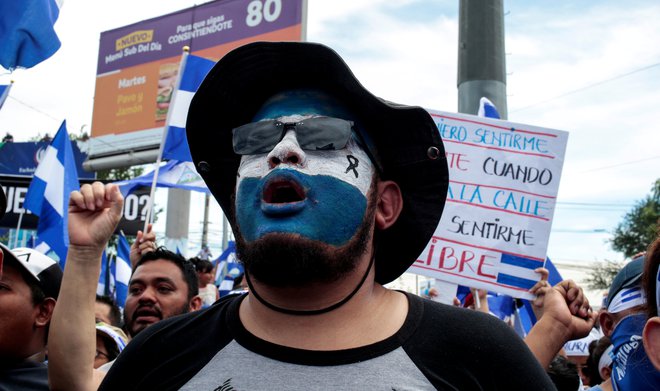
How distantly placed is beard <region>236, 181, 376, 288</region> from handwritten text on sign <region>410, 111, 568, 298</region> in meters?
2.23

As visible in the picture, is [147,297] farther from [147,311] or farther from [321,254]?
[321,254]

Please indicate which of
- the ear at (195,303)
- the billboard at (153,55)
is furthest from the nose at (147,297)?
the billboard at (153,55)

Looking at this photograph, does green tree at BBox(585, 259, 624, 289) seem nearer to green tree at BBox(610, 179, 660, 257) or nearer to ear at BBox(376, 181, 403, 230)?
green tree at BBox(610, 179, 660, 257)

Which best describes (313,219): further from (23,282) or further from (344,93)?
(23,282)

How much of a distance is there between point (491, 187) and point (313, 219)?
2.68 meters

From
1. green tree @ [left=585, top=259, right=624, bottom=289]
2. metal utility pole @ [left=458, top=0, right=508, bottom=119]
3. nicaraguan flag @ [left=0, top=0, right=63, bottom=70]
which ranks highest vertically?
metal utility pole @ [left=458, top=0, right=508, bottom=119]

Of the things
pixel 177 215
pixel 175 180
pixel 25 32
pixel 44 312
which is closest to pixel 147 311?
pixel 44 312

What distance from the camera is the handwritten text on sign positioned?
394 cm

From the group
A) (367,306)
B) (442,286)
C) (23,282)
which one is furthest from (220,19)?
(367,306)

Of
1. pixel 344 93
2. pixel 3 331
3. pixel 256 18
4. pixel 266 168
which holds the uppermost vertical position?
pixel 256 18

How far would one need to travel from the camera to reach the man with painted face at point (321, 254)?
1605 mm

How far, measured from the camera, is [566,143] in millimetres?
4156

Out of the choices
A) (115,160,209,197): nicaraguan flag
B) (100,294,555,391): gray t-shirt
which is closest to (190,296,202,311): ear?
(100,294,555,391): gray t-shirt

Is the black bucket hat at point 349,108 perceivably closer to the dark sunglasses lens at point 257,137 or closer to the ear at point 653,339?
the dark sunglasses lens at point 257,137
